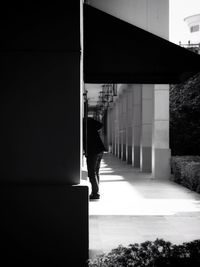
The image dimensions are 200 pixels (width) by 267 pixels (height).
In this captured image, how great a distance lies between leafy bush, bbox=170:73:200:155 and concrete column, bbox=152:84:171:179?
2.46 m

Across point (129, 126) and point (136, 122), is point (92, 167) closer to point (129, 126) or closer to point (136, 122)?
point (136, 122)

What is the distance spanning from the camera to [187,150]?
1964 centimetres

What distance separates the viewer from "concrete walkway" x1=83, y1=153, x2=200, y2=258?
6.91 metres

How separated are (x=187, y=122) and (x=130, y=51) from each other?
13202mm

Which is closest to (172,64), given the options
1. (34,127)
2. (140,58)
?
(140,58)

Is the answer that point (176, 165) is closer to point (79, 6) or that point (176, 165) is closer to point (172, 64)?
point (172, 64)

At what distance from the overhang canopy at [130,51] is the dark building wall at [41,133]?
5.44 ft

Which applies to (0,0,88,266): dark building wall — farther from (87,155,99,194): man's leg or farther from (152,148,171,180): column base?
(152,148,171,180): column base

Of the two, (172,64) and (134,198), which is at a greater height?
(172,64)

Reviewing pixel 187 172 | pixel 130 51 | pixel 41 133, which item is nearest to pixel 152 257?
pixel 41 133

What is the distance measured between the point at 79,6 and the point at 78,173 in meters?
1.74

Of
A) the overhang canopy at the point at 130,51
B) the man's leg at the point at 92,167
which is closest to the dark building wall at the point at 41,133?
the overhang canopy at the point at 130,51

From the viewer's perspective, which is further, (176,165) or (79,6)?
(176,165)

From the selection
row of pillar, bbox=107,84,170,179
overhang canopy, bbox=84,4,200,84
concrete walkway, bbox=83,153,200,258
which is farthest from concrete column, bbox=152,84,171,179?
overhang canopy, bbox=84,4,200,84
